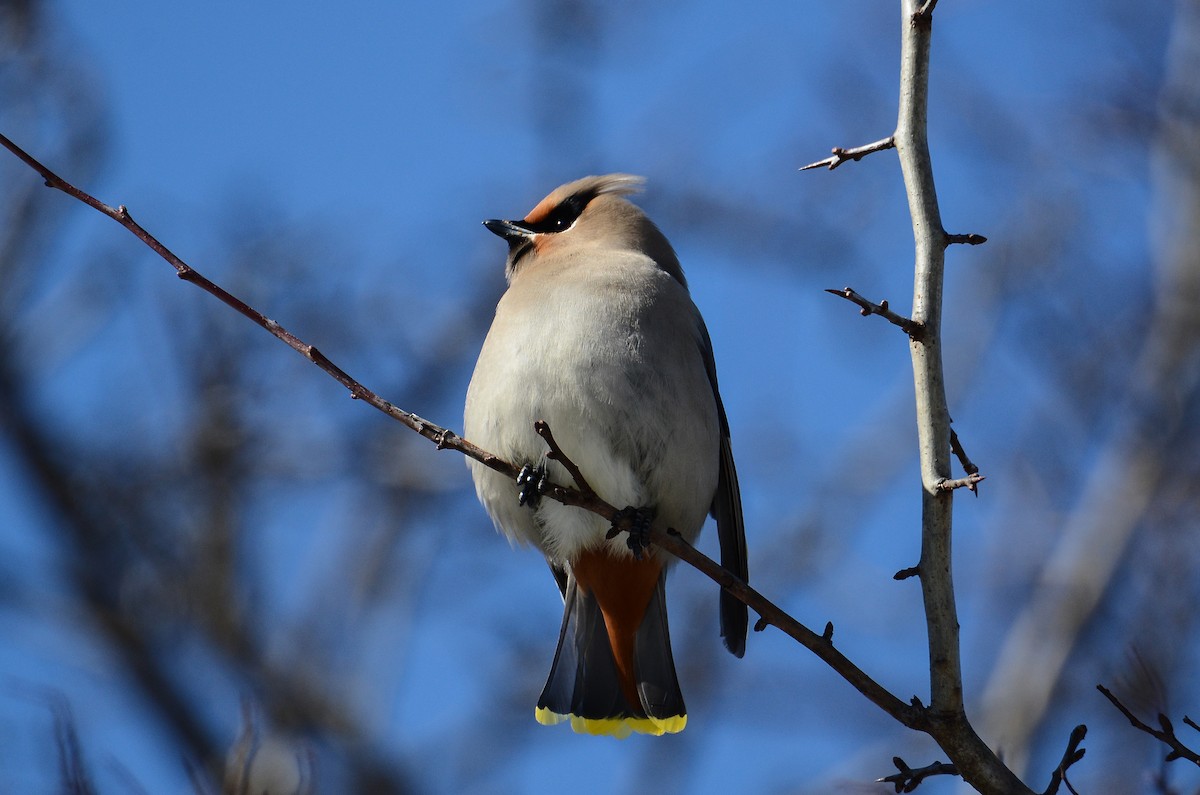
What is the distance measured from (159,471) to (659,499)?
4360 mm

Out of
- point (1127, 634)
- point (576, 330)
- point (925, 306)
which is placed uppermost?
point (1127, 634)

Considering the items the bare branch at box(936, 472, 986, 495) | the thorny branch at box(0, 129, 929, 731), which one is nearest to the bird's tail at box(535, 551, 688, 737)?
the thorny branch at box(0, 129, 929, 731)

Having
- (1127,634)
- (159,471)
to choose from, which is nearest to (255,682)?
(159,471)

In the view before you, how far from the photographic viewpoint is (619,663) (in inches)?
181

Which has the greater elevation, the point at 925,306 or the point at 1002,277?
the point at 1002,277

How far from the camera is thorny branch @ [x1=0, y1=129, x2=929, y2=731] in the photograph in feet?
9.32

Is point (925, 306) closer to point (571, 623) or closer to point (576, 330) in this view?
point (576, 330)

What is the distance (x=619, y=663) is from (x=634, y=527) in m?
0.85

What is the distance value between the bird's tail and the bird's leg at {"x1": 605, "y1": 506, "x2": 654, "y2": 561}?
1.29ft

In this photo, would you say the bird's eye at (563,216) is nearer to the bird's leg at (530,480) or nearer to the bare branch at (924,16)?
the bird's leg at (530,480)

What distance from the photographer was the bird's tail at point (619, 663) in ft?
14.9

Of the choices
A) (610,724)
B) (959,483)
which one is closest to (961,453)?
(959,483)

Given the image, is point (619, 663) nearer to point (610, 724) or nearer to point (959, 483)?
point (610, 724)

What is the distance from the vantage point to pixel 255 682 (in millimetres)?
6781
